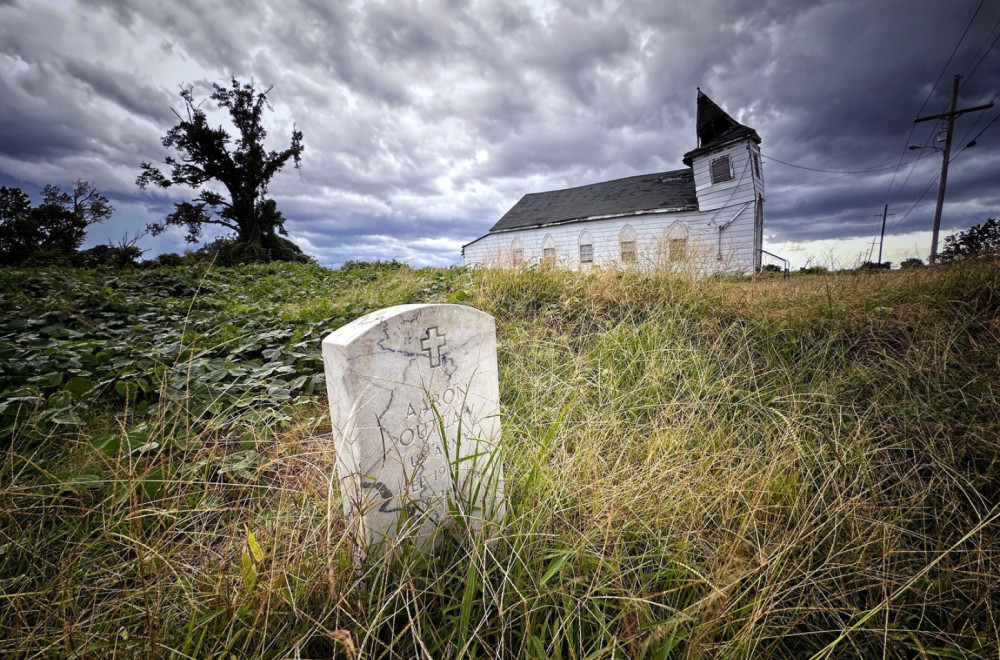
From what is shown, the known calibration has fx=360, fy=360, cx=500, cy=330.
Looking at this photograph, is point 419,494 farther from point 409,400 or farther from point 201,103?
point 201,103

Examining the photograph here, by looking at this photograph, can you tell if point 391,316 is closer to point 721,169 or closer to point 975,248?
point 975,248

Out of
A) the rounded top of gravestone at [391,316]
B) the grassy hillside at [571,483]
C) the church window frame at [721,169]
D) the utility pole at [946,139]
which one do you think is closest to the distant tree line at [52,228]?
the grassy hillside at [571,483]

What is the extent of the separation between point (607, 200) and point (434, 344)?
57.8ft

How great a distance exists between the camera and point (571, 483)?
57.4 inches

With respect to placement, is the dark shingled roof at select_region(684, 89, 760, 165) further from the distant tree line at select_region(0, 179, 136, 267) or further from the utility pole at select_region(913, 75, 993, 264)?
the distant tree line at select_region(0, 179, 136, 267)

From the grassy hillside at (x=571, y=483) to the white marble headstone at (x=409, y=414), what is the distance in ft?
0.40

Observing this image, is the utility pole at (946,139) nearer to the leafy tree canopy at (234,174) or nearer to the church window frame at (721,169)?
the church window frame at (721,169)

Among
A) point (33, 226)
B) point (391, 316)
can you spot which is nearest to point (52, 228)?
point (33, 226)

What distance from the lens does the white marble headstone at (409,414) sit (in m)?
1.24

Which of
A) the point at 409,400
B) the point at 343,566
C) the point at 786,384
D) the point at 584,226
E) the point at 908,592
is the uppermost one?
the point at 584,226

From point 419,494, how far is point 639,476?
91 cm

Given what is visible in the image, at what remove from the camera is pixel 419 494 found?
1.42 metres

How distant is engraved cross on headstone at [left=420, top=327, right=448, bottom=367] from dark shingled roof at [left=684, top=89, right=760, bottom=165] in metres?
14.6

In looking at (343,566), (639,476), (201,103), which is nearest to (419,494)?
(343,566)
